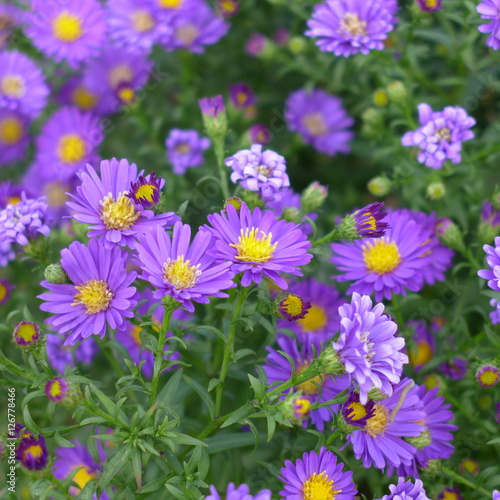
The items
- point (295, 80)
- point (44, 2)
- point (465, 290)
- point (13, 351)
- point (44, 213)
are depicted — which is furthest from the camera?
point (295, 80)

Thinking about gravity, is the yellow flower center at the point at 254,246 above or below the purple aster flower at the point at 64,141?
above

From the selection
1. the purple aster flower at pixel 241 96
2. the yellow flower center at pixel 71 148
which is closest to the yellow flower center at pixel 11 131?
the yellow flower center at pixel 71 148

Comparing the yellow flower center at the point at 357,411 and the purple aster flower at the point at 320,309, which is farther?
the purple aster flower at the point at 320,309

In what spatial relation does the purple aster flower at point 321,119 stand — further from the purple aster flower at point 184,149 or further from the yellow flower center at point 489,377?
the yellow flower center at point 489,377

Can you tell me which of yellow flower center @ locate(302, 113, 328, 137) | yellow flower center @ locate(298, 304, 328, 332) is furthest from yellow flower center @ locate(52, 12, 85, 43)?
yellow flower center @ locate(298, 304, 328, 332)

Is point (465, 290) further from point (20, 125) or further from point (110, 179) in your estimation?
point (20, 125)

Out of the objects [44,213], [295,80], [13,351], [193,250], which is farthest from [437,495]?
[295,80]

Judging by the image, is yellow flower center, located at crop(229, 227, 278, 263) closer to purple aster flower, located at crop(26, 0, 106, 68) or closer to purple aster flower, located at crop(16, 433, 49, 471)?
purple aster flower, located at crop(16, 433, 49, 471)

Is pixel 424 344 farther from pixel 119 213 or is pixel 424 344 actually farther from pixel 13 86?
pixel 13 86
